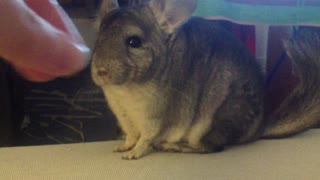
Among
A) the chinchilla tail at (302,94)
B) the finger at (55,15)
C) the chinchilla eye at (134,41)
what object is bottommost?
the chinchilla tail at (302,94)

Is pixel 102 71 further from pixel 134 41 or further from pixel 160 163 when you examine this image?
pixel 160 163

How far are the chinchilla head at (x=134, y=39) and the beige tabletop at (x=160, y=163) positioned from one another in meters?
0.16

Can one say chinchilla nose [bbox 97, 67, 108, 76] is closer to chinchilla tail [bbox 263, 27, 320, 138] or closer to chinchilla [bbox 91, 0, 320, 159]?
chinchilla [bbox 91, 0, 320, 159]

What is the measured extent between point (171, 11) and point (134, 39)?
9cm

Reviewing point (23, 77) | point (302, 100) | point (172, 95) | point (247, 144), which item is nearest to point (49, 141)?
point (23, 77)

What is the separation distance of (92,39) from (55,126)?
208 millimetres

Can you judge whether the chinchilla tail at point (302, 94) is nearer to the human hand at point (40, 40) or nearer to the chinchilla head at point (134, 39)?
the chinchilla head at point (134, 39)

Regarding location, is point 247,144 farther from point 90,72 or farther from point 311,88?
point 90,72

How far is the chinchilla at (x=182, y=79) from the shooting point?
1064mm

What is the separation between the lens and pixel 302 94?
1.24 m

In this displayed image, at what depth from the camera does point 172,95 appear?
1120 millimetres

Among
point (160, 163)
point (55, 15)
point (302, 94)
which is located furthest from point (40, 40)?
point (302, 94)

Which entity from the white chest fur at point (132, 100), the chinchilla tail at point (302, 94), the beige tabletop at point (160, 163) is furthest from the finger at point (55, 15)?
the chinchilla tail at point (302, 94)

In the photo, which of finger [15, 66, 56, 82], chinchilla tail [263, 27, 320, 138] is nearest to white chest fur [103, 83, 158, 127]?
finger [15, 66, 56, 82]
